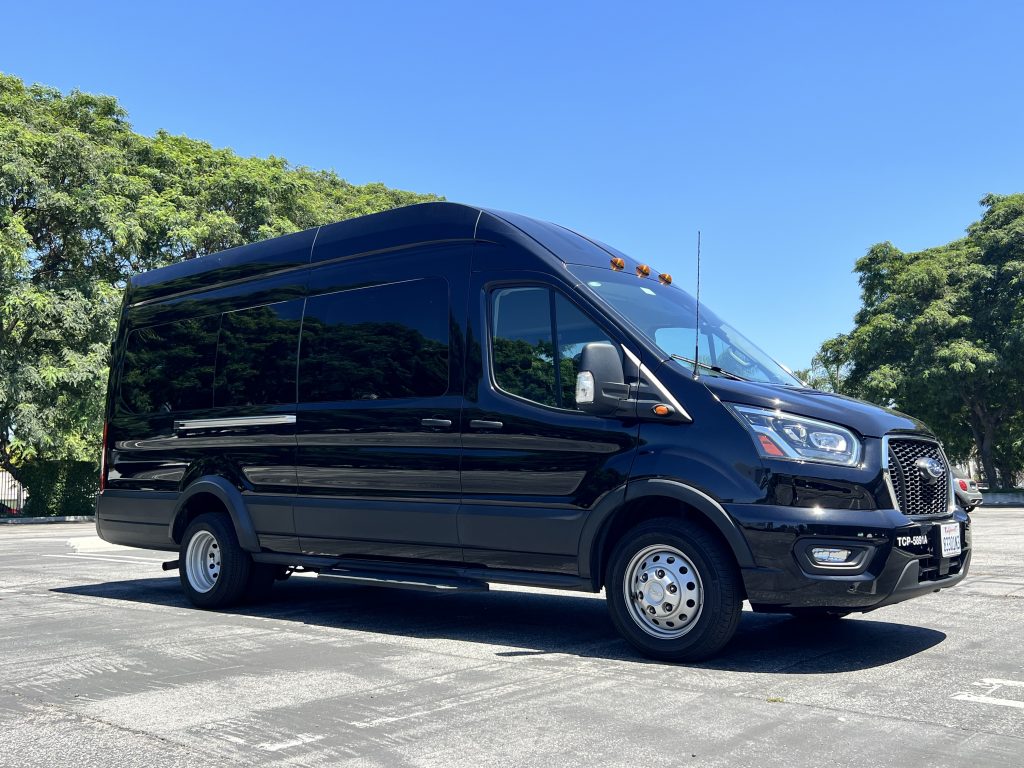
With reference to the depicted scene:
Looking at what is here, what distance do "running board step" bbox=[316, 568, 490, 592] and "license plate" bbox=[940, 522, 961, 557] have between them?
2726mm

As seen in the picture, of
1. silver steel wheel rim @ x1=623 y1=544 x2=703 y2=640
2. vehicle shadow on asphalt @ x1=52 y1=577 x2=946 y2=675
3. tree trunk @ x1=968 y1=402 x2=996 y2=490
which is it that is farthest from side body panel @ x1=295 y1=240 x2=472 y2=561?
tree trunk @ x1=968 y1=402 x2=996 y2=490

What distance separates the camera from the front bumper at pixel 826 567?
17.4 feet

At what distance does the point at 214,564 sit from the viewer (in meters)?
8.35

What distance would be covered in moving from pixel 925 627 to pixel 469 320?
371cm

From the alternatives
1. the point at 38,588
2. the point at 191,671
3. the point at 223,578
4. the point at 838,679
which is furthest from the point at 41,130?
the point at 838,679

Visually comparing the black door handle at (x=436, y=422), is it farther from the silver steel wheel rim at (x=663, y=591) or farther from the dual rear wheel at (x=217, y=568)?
the dual rear wheel at (x=217, y=568)

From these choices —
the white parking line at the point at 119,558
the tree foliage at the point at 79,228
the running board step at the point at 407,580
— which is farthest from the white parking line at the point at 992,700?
the tree foliage at the point at 79,228

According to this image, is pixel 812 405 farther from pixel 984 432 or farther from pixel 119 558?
pixel 984 432

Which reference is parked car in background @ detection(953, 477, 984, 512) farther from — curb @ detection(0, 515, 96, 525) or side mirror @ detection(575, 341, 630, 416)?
curb @ detection(0, 515, 96, 525)

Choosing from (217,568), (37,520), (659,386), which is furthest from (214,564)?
(37,520)

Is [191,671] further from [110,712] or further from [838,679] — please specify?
[838,679]

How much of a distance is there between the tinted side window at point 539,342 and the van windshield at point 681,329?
250mm

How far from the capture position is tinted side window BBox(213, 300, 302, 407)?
25.8 ft

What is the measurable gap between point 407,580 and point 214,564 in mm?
2346
